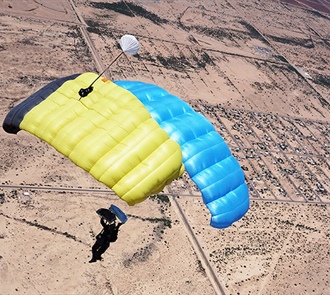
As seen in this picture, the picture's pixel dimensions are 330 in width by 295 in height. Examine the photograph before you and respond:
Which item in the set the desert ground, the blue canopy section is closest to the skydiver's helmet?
the blue canopy section

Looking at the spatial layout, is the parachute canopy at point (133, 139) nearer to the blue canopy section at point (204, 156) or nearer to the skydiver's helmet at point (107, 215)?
the blue canopy section at point (204, 156)

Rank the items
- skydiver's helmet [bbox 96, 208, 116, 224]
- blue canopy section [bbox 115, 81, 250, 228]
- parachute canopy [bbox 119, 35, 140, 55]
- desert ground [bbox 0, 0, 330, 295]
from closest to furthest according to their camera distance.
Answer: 1. parachute canopy [bbox 119, 35, 140, 55]
2. skydiver's helmet [bbox 96, 208, 116, 224]
3. blue canopy section [bbox 115, 81, 250, 228]
4. desert ground [bbox 0, 0, 330, 295]

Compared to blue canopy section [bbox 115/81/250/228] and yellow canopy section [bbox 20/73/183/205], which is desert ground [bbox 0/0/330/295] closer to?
blue canopy section [bbox 115/81/250/228]

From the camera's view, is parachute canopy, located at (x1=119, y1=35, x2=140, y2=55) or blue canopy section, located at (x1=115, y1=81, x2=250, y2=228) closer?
parachute canopy, located at (x1=119, y1=35, x2=140, y2=55)

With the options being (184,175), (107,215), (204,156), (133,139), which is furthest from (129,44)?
(184,175)

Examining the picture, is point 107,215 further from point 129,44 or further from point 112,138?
point 129,44

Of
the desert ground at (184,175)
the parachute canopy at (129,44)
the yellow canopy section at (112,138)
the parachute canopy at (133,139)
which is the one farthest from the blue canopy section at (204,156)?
the desert ground at (184,175)
